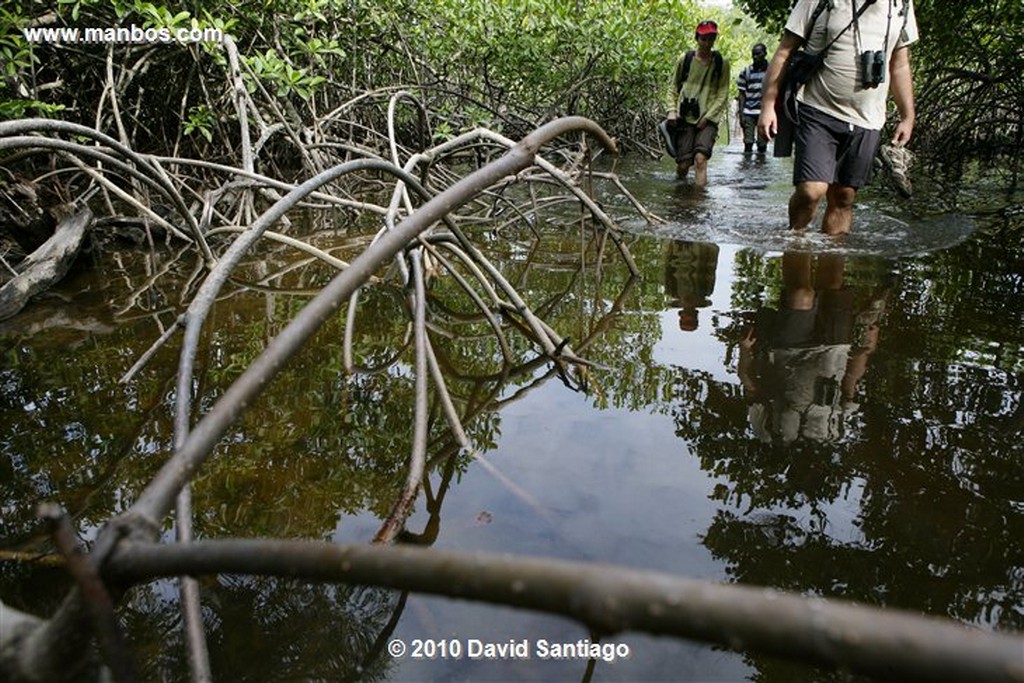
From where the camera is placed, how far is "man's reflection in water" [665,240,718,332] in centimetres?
298

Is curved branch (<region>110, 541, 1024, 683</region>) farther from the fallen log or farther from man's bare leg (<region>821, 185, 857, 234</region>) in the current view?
man's bare leg (<region>821, 185, 857, 234</region>)

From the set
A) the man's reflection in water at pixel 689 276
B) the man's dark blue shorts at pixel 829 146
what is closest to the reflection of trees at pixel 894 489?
the man's reflection in water at pixel 689 276

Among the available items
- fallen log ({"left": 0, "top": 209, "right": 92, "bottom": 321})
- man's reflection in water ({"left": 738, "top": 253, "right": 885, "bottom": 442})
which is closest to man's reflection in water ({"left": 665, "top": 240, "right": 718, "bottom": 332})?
man's reflection in water ({"left": 738, "top": 253, "right": 885, "bottom": 442})

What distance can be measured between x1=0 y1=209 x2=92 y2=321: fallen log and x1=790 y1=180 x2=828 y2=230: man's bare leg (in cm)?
345

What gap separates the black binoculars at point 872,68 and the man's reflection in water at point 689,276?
3.54ft

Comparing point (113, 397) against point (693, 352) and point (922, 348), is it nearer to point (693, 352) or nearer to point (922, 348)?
point (693, 352)

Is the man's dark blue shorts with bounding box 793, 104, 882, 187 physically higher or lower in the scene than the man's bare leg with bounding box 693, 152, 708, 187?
higher

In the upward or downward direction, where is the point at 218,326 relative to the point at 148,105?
downward

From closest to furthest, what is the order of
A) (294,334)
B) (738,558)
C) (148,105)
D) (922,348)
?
(294,334) < (738,558) < (922,348) < (148,105)

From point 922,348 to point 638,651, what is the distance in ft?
5.84

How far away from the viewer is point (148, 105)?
5559mm

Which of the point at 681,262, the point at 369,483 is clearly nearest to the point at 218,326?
the point at 369,483

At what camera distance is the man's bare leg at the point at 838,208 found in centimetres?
384

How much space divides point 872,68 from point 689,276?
126cm
